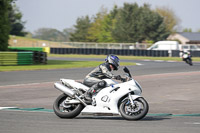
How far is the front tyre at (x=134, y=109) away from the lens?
837 centimetres

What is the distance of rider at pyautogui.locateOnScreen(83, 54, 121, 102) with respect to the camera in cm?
878

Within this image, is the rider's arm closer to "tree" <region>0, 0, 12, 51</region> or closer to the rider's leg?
the rider's leg

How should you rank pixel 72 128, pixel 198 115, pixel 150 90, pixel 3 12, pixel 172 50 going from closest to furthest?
1. pixel 72 128
2. pixel 198 115
3. pixel 150 90
4. pixel 3 12
5. pixel 172 50

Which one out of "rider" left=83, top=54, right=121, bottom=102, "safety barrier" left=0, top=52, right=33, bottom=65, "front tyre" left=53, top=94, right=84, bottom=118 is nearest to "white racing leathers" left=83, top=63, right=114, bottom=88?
"rider" left=83, top=54, right=121, bottom=102

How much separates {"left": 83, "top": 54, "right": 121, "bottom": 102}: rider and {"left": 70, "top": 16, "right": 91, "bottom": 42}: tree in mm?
106864

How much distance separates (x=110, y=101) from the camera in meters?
8.60

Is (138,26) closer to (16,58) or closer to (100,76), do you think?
(16,58)

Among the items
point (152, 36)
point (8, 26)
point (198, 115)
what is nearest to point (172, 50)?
point (8, 26)

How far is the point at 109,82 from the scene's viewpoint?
8.78 m

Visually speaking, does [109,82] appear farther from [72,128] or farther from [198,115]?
[198,115]

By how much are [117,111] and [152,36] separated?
3173 inches

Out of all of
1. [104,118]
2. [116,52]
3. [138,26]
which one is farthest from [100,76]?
[138,26]

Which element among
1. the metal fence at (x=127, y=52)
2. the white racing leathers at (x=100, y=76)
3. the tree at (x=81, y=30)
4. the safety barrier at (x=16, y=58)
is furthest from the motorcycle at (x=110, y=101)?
the tree at (x=81, y=30)

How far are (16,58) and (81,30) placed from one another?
87.0 metres
